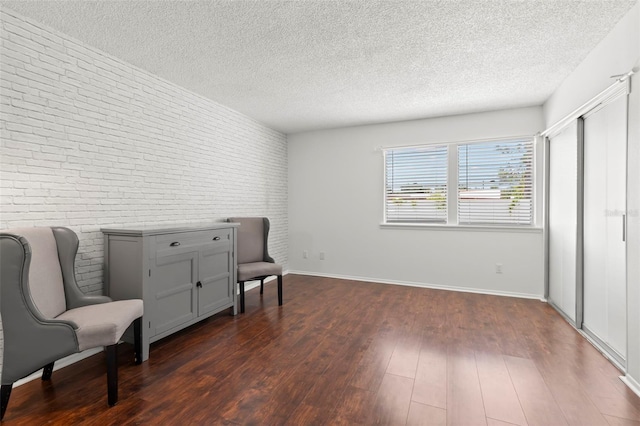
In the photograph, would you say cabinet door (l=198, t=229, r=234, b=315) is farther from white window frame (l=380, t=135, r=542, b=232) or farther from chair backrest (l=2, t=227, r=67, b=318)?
white window frame (l=380, t=135, r=542, b=232)

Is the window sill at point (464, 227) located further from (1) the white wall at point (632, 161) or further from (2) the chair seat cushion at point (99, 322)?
(2) the chair seat cushion at point (99, 322)

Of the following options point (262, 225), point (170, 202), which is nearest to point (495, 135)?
point (262, 225)

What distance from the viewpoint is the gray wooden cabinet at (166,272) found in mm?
2496

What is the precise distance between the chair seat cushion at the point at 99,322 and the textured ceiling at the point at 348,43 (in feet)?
6.86

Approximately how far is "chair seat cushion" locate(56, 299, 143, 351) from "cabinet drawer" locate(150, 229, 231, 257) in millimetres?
544

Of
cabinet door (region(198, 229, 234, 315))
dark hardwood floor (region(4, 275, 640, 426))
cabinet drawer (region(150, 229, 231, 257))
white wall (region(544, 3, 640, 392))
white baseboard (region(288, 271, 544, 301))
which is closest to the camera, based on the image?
dark hardwood floor (region(4, 275, 640, 426))

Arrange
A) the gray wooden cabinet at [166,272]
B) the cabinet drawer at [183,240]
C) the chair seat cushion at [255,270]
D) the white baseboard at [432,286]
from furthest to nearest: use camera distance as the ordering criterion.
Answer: the white baseboard at [432,286]
the chair seat cushion at [255,270]
the cabinet drawer at [183,240]
the gray wooden cabinet at [166,272]

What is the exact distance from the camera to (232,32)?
241cm

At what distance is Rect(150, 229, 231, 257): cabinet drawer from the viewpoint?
2607 mm

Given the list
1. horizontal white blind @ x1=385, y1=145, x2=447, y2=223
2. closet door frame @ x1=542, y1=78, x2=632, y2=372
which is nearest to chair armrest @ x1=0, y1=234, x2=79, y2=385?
closet door frame @ x1=542, y1=78, x2=632, y2=372

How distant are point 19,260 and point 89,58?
1822mm

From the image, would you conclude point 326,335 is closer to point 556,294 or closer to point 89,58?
point 556,294

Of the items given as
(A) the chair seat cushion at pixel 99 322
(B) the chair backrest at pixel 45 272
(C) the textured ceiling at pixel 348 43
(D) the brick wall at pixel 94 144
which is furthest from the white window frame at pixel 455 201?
(B) the chair backrest at pixel 45 272

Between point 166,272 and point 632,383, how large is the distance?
3586 millimetres
